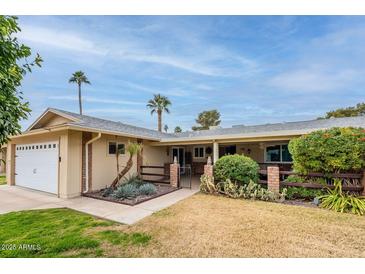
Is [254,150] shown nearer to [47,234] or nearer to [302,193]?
[302,193]

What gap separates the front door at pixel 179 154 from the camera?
1530 centimetres

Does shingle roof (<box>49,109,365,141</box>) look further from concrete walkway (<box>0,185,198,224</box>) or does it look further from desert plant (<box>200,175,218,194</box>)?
concrete walkway (<box>0,185,198,224</box>)

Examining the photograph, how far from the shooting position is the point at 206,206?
20.6 feet

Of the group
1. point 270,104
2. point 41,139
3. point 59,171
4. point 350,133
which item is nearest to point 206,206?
point 350,133

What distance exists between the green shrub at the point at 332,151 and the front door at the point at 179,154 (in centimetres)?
955

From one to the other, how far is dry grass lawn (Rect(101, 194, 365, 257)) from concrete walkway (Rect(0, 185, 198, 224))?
1.99 ft

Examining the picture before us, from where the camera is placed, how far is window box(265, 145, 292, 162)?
1231 centimetres

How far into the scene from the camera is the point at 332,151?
6.23 m

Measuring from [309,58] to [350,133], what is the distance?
5230mm

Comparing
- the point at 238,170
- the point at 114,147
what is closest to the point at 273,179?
the point at 238,170

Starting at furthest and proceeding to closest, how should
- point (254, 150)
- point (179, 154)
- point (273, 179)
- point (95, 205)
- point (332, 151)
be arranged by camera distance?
point (179, 154)
point (254, 150)
point (273, 179)
point (95, 205)
point (332, 151)

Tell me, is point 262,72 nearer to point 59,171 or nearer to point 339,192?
point 339,192

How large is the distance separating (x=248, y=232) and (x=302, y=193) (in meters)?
4.01

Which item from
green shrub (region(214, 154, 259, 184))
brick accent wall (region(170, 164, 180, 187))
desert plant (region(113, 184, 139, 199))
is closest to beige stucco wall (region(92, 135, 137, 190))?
desert plant (region(113, 184, 139, 199))
